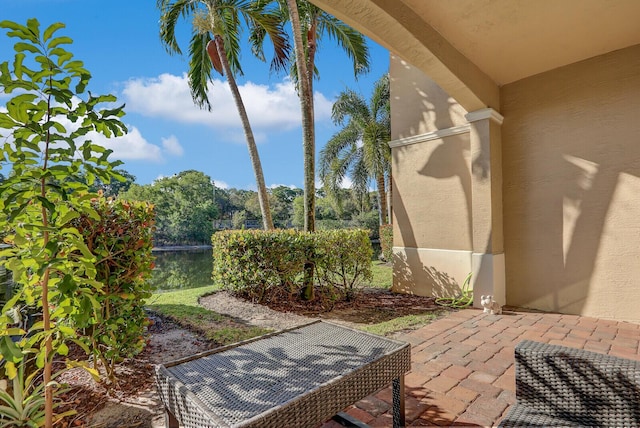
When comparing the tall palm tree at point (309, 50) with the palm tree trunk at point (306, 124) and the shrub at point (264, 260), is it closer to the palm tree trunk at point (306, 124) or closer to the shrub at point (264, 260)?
the palm tree trunk at point (306, 124)

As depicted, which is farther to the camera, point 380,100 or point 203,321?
point 380,100

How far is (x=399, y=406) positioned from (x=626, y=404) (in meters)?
1.07

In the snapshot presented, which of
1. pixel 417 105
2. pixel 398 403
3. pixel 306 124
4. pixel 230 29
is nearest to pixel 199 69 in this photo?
pixel 230 29

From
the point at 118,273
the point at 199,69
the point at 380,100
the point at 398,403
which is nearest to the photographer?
the point at 398,403

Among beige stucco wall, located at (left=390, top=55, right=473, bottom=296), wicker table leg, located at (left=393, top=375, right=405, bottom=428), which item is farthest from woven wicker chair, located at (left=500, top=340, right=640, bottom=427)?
beige stucco wall, located at (left=390, top=55, right=473, bottom=296)

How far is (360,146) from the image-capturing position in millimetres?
13898

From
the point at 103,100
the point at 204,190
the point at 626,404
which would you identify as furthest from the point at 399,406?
the point at 204,190

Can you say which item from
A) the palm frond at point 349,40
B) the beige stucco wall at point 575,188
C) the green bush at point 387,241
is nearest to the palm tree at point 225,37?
the palm frond at point 349,40

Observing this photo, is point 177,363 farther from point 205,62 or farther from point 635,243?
point 205,62

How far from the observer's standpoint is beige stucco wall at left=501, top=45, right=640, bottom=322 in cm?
400

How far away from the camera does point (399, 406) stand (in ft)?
6.39

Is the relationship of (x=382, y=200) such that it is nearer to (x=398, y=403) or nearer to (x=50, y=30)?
(x=398, y=403)

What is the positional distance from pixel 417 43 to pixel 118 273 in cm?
371

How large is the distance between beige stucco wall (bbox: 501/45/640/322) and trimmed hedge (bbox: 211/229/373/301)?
2.41 metres
